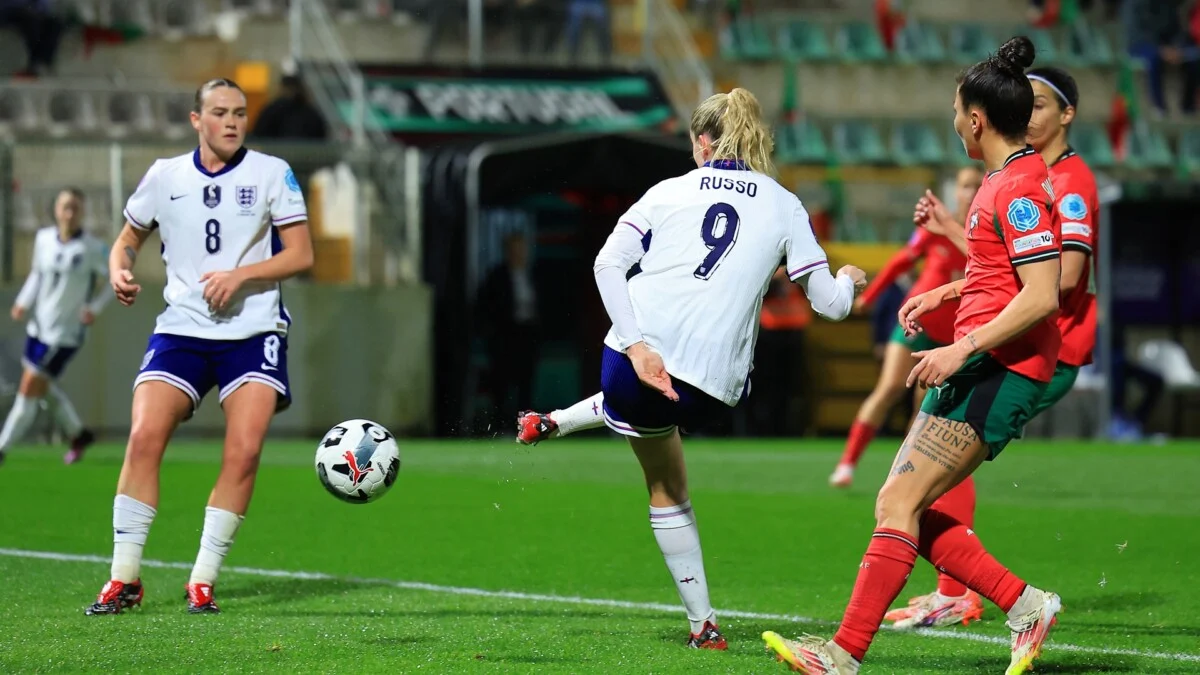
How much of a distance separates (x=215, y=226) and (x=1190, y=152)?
72.0 feet

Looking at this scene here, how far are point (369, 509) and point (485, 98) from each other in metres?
11.8

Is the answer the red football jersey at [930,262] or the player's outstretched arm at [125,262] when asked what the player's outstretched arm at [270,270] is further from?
the red football jersey at [930,262]

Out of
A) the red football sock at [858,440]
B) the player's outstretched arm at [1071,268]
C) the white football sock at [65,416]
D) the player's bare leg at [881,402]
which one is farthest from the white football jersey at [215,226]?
the white football sock at [65,416]

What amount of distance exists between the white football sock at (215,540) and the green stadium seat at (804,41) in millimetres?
20059

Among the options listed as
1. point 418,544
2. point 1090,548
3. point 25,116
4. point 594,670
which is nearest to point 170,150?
point 25,116

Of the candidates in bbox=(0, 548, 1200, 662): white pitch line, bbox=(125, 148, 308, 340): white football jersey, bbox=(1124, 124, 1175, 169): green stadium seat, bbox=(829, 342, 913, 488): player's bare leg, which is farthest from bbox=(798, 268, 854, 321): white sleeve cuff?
bbox=(1124, 124, 1175, 169): green stadium seat

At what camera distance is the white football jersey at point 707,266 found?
6.03m

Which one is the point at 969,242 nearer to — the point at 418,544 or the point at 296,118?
the point at 418,544

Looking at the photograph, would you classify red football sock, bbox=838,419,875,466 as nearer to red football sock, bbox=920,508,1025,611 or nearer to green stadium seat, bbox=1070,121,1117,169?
red football sock, bbox=920,508,1025,611

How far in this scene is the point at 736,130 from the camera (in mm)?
6137

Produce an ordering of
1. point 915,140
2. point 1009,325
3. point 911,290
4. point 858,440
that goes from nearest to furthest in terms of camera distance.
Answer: point 1009,325, point 911,290, point 858,440, point 915,140

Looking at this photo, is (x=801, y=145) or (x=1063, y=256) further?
(x=801, y=145)

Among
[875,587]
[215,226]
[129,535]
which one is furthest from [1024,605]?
[215,226]

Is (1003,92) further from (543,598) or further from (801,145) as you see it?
(801,145)
